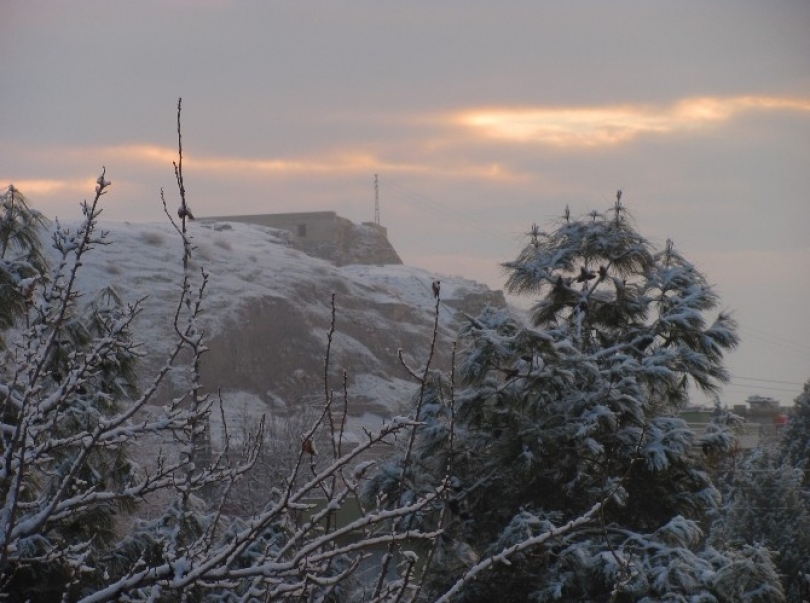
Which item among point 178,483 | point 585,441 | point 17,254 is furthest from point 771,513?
point 178,483

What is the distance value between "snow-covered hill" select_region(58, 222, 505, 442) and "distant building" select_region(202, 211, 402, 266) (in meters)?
8.65

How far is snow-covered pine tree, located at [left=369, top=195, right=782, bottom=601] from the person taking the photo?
12359mm

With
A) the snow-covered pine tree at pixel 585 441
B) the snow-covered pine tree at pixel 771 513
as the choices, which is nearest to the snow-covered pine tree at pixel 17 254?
the snow-covered pine tree at pixel 585 441

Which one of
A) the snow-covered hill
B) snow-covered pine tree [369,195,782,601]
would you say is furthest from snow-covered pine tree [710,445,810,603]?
the snow-covered hill

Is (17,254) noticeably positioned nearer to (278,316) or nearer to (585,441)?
(585,441)

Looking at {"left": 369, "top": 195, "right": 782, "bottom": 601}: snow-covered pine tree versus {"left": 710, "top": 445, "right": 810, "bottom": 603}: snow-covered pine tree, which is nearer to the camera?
{"left": 369, "top": 195, "right": 782, "bottom": 601}: snow-covered pine tree

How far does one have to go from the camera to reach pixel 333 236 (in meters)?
101

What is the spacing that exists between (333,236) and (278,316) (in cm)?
2799

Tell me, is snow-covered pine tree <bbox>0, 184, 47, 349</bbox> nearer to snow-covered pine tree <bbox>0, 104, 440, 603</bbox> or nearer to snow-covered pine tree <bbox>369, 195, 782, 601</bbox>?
snow-covered pine tree <bbox>369, 195, 782, 601</bbox>

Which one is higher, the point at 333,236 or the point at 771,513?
the point at 333,236

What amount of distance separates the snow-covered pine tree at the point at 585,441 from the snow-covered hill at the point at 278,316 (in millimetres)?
40196

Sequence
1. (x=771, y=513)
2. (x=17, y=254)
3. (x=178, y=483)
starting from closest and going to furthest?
(x=178, y=483), (x=17, y=254), (x=771, y=513)

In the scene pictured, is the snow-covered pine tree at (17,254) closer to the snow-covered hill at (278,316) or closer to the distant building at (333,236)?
the snow-covered hill at (278,316)

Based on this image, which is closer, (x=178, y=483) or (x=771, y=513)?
(x=178, y=483)
